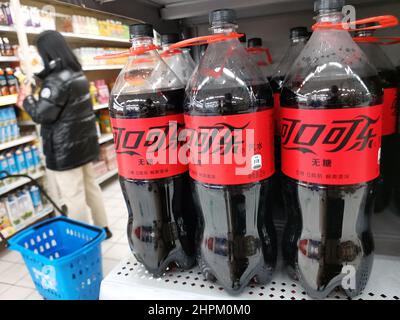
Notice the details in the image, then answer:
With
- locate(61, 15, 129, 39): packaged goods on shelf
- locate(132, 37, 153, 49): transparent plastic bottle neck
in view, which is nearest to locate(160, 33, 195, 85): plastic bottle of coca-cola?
locate(132, 37, 153, 49): transparent plastic bottle neck

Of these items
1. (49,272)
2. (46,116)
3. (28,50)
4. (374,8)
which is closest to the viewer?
(374,8)

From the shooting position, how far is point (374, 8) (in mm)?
1001

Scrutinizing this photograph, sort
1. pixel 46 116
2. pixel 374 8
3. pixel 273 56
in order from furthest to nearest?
pixel 46 116
pixel 273 56
pixel 374 8

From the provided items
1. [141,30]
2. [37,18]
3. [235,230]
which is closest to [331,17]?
[141,30]

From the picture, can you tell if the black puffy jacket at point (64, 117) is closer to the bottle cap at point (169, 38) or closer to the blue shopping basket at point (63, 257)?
the blue shopping basket at point (63, 257)

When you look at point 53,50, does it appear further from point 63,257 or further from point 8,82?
point 63,257

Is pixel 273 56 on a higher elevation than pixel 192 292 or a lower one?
higher

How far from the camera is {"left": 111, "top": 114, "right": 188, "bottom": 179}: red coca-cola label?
0.83 m

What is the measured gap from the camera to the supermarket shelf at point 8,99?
2.64 metres

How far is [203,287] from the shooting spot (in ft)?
2.88

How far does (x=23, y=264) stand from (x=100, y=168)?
176 cm
